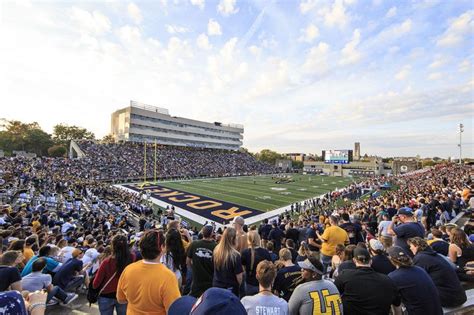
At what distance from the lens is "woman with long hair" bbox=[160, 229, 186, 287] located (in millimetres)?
3609

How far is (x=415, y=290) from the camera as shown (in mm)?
2900

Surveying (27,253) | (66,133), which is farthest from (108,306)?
(66,133)

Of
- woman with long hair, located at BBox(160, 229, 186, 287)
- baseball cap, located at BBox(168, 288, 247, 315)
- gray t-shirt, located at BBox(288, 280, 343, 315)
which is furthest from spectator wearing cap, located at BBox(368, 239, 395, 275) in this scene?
baseball cap, located at BBox(168, 288, 247, 315)

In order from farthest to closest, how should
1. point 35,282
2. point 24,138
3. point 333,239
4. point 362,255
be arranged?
1. point 24,138
2. point 333,239
3. point 35,282
4. point 362,255

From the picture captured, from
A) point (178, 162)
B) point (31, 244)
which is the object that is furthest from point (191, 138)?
point (31, 244)

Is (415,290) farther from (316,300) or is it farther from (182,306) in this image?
(182,306)

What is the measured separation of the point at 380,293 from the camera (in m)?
2.65

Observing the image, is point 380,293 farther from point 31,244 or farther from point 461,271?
point 31,244

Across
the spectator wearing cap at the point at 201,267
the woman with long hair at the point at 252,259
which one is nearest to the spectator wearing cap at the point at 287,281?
the woman with long hair at the point at 252,259

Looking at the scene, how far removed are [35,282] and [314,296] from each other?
4.29 m

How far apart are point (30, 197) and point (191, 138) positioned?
63.2m

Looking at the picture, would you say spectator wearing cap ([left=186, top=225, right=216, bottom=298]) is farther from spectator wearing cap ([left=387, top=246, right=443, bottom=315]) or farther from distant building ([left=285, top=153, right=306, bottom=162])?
distant building ([left=285, top=153, right=306, bottom=162])

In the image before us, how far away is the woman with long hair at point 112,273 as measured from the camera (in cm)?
318

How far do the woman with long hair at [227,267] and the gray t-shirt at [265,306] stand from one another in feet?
2.66
